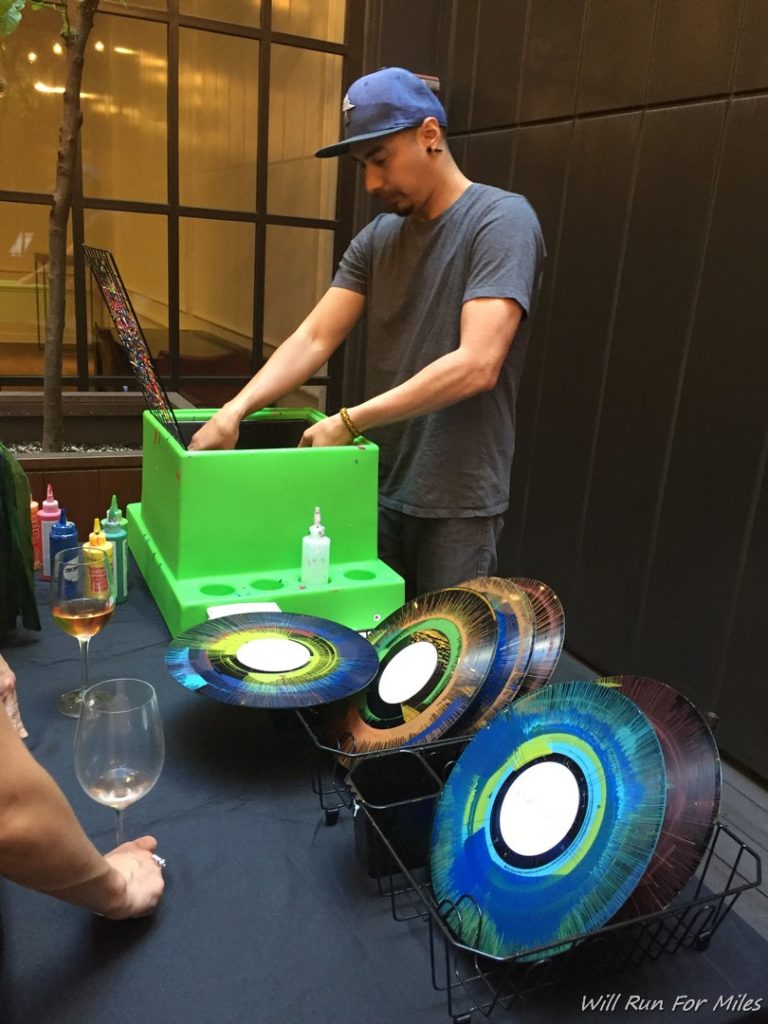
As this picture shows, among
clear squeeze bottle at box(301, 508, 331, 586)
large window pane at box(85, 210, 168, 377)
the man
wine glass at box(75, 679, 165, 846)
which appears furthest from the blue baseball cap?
large window pane at box(85, 210, 168, 377)

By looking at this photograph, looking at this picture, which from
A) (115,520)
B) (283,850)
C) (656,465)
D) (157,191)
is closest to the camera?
(283,850)

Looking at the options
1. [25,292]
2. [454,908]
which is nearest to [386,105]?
[454,908]

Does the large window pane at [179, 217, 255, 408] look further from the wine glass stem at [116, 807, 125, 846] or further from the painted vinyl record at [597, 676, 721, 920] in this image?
the painted vinyl record at [597, 676, 721, 920]

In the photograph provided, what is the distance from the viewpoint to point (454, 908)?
26.8 inches

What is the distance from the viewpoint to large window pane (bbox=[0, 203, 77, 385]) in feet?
9.36

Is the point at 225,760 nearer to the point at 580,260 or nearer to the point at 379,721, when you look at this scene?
the point at 379,721

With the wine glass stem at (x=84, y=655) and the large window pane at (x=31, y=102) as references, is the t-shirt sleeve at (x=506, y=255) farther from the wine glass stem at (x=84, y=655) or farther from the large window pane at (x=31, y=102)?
the large window pane at (x=31, y=102)

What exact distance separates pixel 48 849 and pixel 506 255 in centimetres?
109

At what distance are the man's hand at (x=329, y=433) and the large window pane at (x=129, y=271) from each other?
179 cm

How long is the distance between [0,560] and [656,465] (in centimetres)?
171

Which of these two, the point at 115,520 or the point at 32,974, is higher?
the point at 115,520

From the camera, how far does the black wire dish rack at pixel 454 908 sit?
63cm

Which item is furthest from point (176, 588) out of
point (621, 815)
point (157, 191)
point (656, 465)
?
point (157, 191)

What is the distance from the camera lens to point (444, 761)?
838mm
